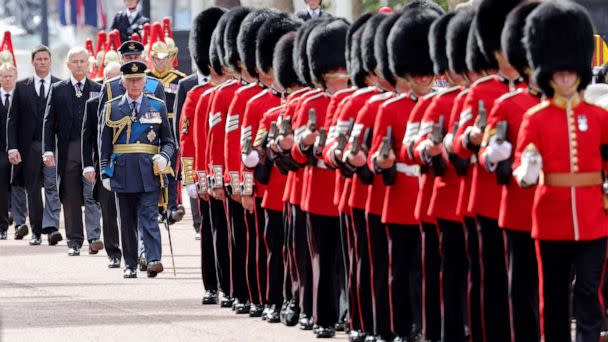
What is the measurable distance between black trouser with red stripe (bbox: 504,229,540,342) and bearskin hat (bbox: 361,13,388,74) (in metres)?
1.87

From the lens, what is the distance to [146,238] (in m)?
15.7

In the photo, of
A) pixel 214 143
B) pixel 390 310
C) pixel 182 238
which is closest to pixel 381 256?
pixel 390 310

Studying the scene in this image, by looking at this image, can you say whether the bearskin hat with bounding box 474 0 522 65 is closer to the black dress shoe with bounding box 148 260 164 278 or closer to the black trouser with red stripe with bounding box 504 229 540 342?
the black trouser with red stripe with bounding box 504 229 540 342

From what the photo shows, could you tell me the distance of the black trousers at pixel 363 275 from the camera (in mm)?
11141

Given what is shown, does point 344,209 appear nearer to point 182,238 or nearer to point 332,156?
point 332,156

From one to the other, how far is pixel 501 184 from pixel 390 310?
1.36 m

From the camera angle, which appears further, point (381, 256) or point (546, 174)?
point (381, 256)

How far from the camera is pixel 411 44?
1102 cm

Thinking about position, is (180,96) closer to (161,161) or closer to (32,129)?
(161,161)

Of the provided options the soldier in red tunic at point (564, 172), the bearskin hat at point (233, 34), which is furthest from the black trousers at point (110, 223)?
the soldier in red tunic at point (564, 172)

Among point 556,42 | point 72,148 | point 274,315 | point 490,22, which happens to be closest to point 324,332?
point 274,315

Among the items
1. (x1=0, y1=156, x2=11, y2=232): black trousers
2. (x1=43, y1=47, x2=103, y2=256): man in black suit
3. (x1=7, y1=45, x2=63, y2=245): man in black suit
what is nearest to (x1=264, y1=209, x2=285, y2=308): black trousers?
(x1=43, y1=47, x2=103, y2=256): man in black suit

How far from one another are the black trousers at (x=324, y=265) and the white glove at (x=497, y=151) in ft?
7.50

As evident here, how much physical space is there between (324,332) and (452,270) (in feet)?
4.77
